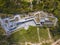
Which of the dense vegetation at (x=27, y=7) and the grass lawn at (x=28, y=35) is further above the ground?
the dense vegetation at (x=27, y=7)

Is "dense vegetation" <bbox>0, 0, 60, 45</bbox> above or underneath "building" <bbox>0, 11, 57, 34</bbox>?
above

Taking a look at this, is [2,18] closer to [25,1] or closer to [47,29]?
[25,1]

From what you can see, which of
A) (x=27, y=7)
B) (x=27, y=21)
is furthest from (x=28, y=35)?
(x=27, y=7)

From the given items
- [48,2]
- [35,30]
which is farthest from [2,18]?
[48,2]

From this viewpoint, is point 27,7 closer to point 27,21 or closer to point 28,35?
point 27,21

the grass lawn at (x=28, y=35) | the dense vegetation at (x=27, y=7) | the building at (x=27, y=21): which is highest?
the dense vegetation at (x=27, y=7)

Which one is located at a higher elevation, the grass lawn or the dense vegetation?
the dense vegetation

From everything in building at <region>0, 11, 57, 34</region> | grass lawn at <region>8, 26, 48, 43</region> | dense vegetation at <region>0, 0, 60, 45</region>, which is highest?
dense vegetation at <region>0, 0, 60, 45</region>

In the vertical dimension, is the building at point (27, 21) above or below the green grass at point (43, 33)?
above
